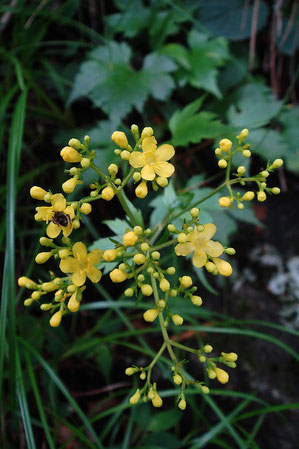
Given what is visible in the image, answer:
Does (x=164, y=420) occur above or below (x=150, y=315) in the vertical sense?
below

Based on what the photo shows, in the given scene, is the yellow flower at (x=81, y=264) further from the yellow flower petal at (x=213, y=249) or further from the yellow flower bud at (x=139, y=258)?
the yellow flower petal at (x=213, y=249)

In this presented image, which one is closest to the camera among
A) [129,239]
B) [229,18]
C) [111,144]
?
[129,239]

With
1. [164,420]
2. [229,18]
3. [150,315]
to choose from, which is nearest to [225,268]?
[150,315]

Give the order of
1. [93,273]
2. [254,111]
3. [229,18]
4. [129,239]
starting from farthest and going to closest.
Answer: [229,18], [254,111], [93,273], [129,239]

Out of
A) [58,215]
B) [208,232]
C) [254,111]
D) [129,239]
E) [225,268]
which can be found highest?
[58,215]

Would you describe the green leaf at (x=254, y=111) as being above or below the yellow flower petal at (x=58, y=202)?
below

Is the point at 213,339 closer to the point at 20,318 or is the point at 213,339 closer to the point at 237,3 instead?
the point at 20,318

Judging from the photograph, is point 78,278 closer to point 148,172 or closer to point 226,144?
point 148,172

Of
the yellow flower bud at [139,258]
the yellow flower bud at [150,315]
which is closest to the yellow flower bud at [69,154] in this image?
the yellow flower bud at [139,258]
